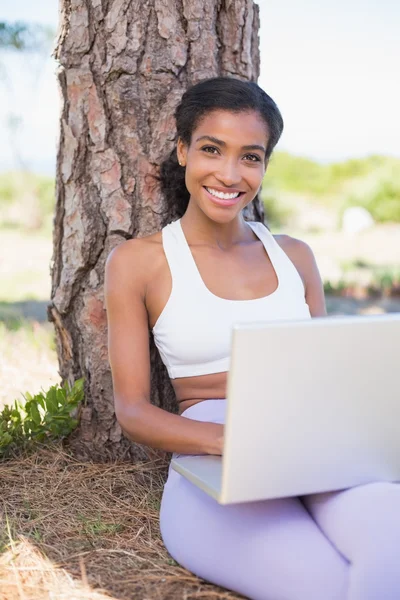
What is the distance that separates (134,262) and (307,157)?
1282 centimetres

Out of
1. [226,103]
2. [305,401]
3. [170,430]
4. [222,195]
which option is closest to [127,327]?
[170,430]

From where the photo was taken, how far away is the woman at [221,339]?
164cm

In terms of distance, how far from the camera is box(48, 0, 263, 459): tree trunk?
103 inches

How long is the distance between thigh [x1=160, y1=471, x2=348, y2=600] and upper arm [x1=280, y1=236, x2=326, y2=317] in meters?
0.85

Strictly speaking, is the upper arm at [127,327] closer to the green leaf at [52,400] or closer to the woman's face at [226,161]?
the woman's face at [226,161]

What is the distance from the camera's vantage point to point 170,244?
2.32m

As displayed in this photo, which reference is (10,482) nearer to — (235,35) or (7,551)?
(7,551)

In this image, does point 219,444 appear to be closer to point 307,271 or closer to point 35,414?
point 307,271

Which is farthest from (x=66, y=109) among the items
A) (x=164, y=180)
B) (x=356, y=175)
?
(x=356, y=175)

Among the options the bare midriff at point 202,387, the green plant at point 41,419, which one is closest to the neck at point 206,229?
the bare midriff at point 202,387

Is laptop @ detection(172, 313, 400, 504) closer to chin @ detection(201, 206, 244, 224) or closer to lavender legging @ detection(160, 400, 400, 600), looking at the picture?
lavender legging @ detection(160, 400, 400, 600)

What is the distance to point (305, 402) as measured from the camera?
1486 millimetres

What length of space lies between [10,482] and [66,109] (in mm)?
1320

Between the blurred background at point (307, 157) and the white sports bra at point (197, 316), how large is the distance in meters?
1.76
